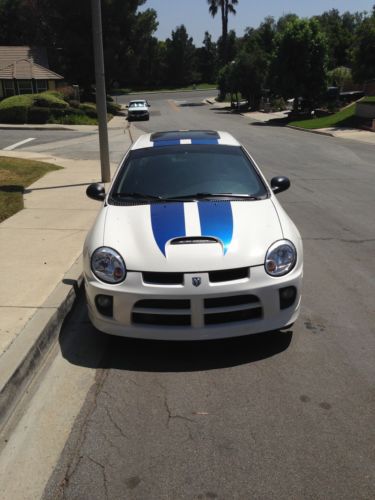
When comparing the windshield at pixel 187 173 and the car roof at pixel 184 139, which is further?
the car roof at pixel 184 139

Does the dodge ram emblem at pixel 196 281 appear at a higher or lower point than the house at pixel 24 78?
higher

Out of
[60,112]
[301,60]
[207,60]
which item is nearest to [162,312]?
[60,112]

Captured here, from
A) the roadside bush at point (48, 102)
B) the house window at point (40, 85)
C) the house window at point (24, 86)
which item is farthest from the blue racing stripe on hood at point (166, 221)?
the house window at point (24, 86)

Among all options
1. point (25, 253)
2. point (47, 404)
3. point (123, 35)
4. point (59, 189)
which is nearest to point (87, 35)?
point (123, 35)

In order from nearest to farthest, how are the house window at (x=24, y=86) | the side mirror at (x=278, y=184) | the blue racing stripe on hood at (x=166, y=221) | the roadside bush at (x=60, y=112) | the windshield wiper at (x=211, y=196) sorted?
the blue racing stripe on hood at (x=166, y=221) < the windshield wiper at (x=211, y=196) < the side mirror at (x=278, y=184) < the roadside bush at (x=60, y=112) < the house window at (x=24, y=86)

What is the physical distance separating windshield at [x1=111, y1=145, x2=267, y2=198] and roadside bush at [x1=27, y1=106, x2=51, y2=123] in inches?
1136

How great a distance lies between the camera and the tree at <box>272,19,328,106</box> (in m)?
38.0

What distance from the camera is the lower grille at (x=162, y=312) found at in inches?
155

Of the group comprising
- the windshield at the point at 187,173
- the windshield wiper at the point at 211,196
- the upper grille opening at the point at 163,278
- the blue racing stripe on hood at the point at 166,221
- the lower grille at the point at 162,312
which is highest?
the windshield at the point at 187,173

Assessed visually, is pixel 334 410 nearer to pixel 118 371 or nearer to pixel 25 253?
pixel 118 371

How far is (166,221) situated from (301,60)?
3715cm

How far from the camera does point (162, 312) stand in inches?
156

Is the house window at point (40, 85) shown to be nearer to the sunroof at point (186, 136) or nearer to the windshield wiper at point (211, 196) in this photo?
the sunroof at point (186, 136)

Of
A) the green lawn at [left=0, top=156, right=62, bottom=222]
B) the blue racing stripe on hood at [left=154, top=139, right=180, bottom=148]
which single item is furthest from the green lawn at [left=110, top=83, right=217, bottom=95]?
the blue racing stripe on hood at [left=154, top=139, right=180, bottom=148]
